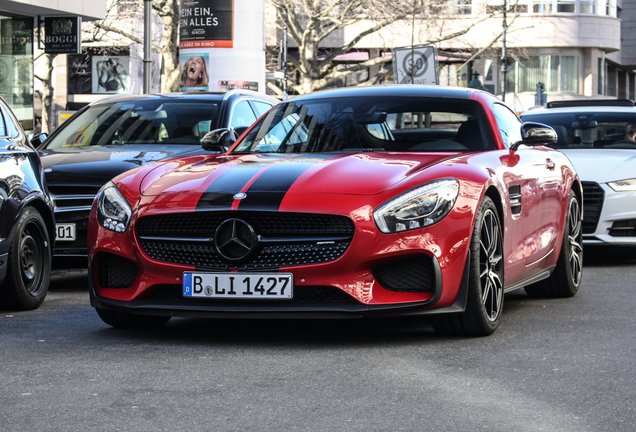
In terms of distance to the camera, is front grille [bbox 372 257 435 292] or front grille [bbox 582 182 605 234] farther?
front grille [bbox 582 182 605 234]

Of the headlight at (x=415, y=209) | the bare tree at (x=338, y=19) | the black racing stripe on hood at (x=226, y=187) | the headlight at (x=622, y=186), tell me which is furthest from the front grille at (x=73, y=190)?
the bare tree at (x=338, y=19)

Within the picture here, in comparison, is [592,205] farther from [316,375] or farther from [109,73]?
[109,73]

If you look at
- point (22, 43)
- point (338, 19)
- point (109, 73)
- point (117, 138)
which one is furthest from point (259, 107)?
point (109, 73)

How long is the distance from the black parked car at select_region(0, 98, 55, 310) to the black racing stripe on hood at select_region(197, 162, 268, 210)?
5.92 feet

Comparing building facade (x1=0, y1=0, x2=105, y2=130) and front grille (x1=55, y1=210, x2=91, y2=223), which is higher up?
building facade (x1=0, y1=0, x2=105, y2=130)

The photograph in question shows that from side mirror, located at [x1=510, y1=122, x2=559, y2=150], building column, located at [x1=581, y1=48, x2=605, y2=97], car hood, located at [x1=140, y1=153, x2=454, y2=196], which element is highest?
building column, located at [x1=581, y1=48, x2=605, y2=97]

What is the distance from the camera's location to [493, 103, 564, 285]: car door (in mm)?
6785

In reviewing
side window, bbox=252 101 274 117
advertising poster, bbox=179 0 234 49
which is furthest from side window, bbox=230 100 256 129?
advertising poster, bbox=179 0 234 49

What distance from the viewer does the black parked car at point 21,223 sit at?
23.8 ft

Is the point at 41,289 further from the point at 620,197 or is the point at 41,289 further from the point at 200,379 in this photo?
the point at 620,197

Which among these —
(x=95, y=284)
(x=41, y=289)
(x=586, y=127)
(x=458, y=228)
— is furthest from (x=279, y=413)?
(x=586, y=127)

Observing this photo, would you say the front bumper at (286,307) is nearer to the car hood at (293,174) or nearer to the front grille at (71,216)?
the car hood at (293,174)

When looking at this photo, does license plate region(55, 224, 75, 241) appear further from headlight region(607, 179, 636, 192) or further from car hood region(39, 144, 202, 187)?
headlight region(607, 179, 636, 192)

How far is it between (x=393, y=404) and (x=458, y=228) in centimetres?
152
